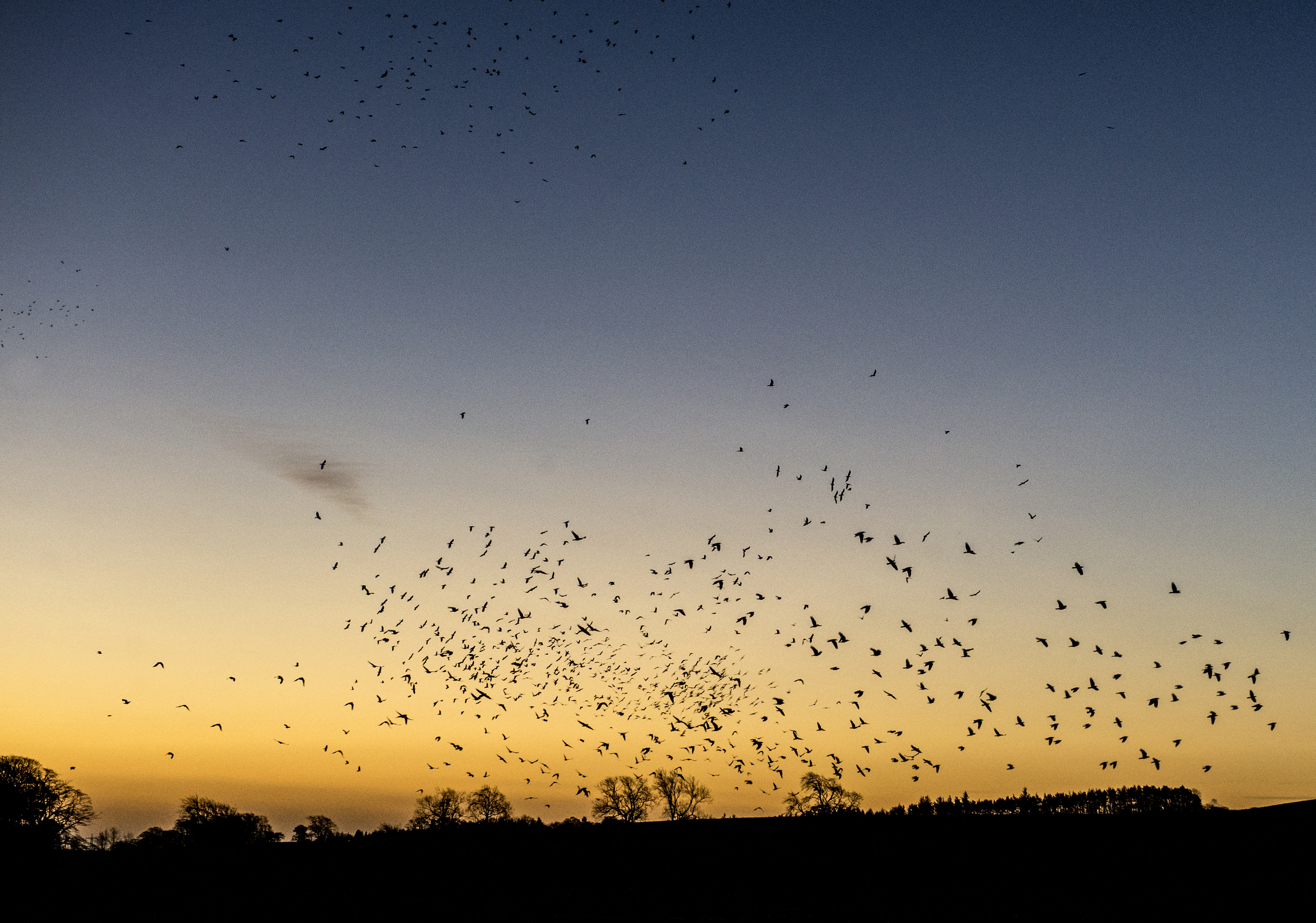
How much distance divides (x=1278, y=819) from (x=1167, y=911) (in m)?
10.8

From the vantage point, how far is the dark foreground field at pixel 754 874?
2436cm

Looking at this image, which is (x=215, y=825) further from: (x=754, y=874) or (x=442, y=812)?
(x=754, y=874)

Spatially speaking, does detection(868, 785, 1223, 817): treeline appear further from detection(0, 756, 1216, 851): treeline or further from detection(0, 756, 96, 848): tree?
detection(0, 756, 96, 848): tree

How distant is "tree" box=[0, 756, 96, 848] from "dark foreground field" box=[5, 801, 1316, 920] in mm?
42536

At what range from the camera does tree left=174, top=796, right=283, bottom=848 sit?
236 ft

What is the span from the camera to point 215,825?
7675 cm

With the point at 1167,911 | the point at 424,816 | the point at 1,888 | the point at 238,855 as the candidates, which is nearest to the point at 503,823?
the point at 238,855

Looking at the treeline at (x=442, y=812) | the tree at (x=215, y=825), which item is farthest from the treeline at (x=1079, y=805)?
the tree at (x=215, y=825)

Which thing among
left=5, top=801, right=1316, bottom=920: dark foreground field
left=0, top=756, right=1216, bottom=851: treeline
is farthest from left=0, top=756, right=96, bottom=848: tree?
left=5, top=801, right=1316, bottom=920: dark foreground field

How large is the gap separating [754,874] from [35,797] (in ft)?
234

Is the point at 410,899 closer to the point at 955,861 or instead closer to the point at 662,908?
the point at 662,908

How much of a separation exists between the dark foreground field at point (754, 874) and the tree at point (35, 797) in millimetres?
42536

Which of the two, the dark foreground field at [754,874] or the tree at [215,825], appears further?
the tree at [215,825]

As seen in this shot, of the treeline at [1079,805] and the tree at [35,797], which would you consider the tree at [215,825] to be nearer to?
the tree at [35,797]
